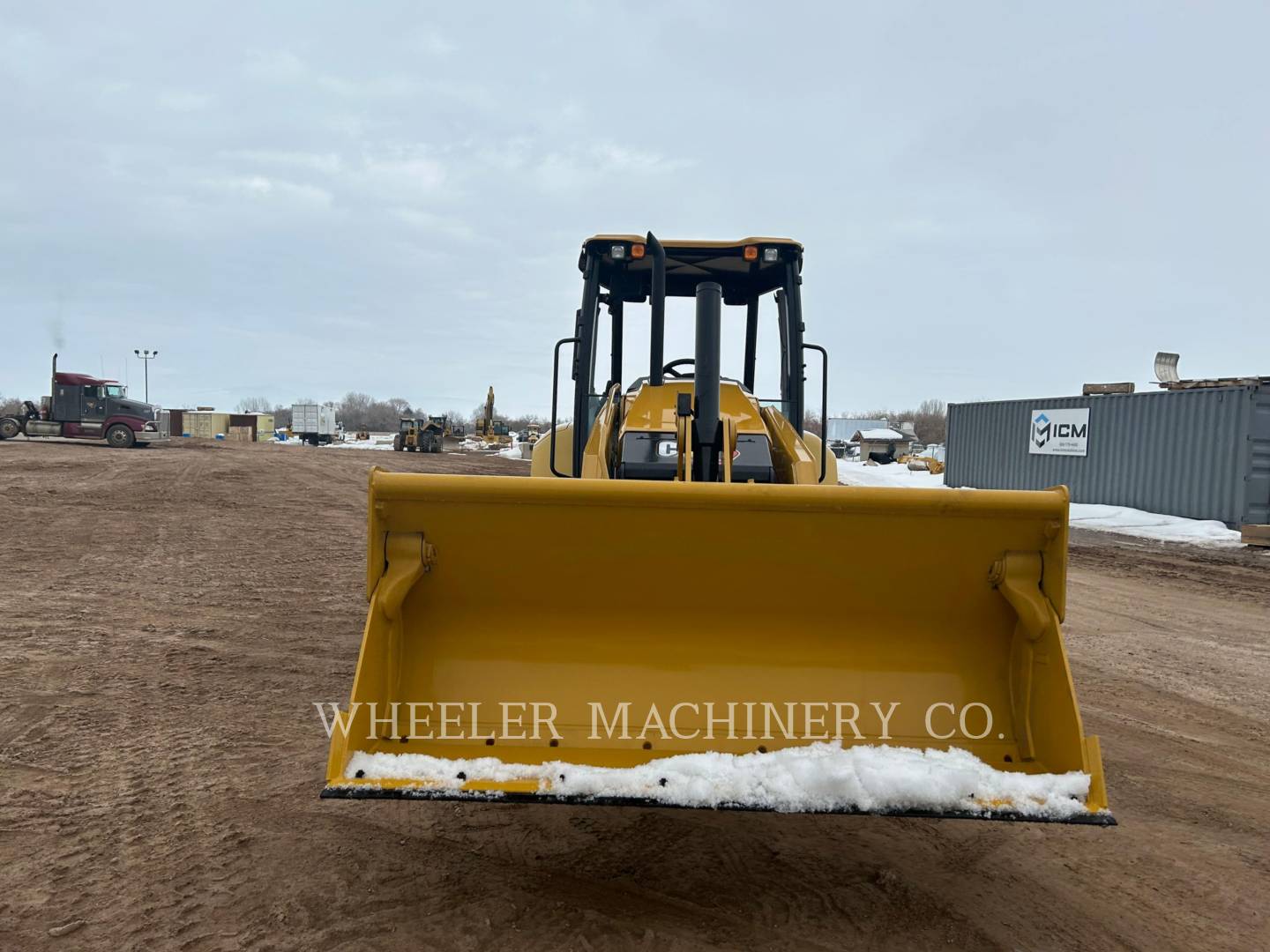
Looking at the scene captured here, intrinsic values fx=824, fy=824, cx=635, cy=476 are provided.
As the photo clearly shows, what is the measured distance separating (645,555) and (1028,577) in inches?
49.4

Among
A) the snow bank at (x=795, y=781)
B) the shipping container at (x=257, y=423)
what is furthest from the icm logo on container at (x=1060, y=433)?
the shipping container at (x=257, y=423)

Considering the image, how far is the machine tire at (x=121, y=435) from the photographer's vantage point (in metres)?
30.1

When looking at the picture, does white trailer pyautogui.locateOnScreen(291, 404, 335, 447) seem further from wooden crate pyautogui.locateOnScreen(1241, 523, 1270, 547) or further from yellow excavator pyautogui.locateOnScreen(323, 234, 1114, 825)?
yellow excavator pyautogui.locateOnScreen(323, 234, 1114, 825)

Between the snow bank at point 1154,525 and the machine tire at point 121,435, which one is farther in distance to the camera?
the machine tire at point 121,435

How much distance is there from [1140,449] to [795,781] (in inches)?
652

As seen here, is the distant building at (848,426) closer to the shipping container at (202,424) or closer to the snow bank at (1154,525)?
the shipping container at (202,424)

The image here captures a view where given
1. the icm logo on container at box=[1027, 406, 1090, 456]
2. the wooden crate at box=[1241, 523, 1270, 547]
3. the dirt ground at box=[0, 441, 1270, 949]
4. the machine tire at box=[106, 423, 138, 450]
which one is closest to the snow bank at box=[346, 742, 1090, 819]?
the dirt ground at box=[0, 441, 1270, 949]

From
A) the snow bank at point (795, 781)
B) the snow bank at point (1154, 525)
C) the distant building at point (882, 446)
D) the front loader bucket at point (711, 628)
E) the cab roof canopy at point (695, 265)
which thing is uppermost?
the cab roof canopy at point (695, 265)

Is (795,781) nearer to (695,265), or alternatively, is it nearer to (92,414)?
(695,265)

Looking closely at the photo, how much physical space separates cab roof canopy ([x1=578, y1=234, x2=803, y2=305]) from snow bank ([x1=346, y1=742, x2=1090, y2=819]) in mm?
2980

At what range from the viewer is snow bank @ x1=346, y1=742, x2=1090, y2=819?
230 cm

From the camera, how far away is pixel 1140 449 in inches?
629

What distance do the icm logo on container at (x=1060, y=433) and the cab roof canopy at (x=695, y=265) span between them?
14907 mm

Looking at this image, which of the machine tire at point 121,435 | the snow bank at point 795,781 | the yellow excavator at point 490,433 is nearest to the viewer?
the snow bank at point 795,781
